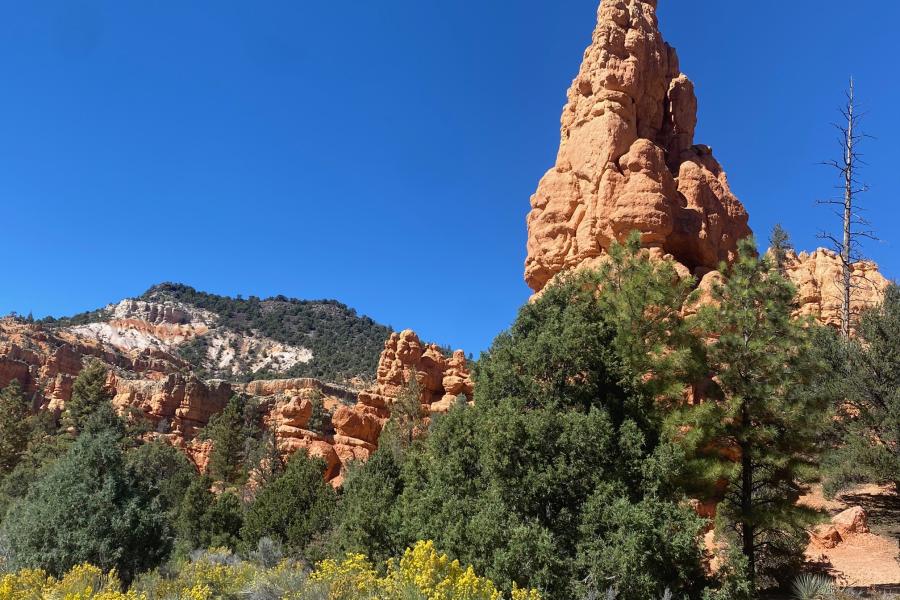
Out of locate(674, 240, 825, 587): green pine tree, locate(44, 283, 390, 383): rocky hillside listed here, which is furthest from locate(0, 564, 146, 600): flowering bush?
locate(44, 283, 390, 383): rocky hillside

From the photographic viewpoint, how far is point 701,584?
11.1m

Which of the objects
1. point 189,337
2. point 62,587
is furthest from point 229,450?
point 189,337

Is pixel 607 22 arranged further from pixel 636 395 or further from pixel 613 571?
pixel 613 571

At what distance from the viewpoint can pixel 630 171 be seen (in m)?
27.8

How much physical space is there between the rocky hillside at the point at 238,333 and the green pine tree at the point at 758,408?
70819 mm

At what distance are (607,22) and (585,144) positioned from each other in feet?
24.8

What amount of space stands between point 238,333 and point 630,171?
12178 cm

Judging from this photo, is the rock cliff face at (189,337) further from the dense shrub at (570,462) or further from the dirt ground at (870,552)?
the dense shrub at (570,462)

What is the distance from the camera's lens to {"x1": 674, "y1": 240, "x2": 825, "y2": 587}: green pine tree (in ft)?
42.0

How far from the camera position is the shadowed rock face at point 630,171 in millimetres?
27047

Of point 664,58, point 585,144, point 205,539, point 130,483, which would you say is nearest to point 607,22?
point 664,58

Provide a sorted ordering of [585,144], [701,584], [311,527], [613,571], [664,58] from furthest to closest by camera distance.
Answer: [664,58], [585,144], [311,527], [701,584], [613,571]

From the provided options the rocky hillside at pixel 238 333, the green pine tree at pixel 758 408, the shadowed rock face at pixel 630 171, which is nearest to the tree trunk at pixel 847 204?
the shadowed rock face at pixel 630 171

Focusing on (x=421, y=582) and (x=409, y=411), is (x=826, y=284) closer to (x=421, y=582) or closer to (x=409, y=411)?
(x=409, y=411)
